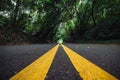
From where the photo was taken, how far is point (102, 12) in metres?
26.6

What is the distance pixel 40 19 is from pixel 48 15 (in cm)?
192

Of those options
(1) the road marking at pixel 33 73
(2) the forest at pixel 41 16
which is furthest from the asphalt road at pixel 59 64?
(2) the forest at pixel 41 16

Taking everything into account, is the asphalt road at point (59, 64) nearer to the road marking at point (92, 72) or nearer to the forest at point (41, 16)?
the road marking at point (92, 72)

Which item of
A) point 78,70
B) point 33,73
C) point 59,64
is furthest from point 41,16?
point 33,73

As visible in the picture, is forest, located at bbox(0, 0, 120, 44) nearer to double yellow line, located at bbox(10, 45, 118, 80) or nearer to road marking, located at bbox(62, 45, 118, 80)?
double yellow line, located at bbox(10, 45, 118, 80)

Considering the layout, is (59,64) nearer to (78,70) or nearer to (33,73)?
(78,70)

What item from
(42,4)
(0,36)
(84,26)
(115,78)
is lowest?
(115,78)

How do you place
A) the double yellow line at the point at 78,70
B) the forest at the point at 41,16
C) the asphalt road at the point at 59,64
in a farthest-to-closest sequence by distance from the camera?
the forest at the point at 41,16 → the asphalt road at the point at 59,64 → the double yellow line at the point at 78,70

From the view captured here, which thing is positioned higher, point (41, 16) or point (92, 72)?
point (41, 16)

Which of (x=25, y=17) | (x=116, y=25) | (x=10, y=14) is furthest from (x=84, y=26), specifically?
(x=10, y=14)

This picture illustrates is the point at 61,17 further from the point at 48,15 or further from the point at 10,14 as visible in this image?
the point at 10,14

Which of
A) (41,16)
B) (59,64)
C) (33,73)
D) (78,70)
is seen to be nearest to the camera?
(33,73)

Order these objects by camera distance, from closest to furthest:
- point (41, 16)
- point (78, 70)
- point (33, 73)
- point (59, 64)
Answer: point (33, 73) < point (78, 70) < point (59, 64) < point (41, 16)

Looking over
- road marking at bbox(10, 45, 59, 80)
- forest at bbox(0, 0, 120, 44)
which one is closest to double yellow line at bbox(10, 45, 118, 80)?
road marking at bbox(10, 45, 59, 80)
